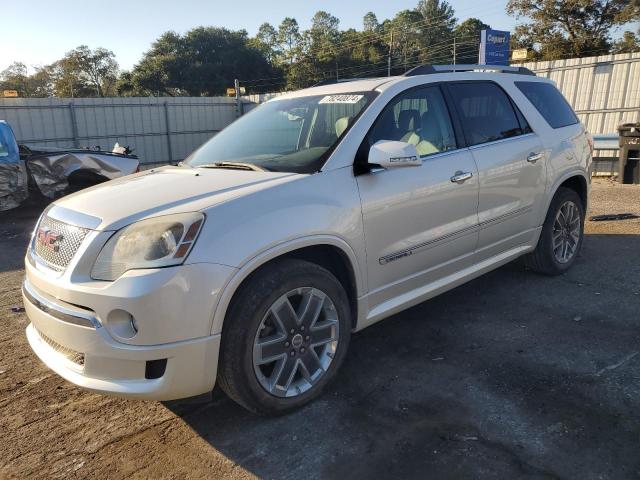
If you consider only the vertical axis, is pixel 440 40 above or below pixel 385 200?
above

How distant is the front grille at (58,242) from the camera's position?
104 inches

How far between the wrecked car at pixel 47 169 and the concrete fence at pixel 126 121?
6705 millimetres

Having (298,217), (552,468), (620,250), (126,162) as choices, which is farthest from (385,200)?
(126,162)

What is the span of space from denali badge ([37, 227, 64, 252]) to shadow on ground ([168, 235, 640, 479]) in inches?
45.8

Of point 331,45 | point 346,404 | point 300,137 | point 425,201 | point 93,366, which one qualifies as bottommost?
point 346,404

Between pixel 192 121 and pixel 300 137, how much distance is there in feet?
61.6

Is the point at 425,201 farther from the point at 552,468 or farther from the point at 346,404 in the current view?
the point at 552,468

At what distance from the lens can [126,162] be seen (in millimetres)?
10555

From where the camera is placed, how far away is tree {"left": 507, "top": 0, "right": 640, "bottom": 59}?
1389 inches

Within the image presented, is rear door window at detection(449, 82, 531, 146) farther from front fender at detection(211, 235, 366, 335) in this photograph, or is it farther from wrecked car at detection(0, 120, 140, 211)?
wrecked car at detection(0, 120, 140, 211)

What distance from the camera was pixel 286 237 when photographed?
8.89 ft

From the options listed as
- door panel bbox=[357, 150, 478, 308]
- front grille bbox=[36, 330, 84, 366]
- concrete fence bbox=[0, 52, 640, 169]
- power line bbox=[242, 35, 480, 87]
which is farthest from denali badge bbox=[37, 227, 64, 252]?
power line bbox=[242, 35, 480, 87]

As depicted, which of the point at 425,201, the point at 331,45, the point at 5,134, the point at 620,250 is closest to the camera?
the point at 425,201

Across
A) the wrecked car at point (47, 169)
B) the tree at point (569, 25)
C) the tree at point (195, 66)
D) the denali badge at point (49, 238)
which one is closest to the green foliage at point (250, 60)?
the tree at point (195, 66)
